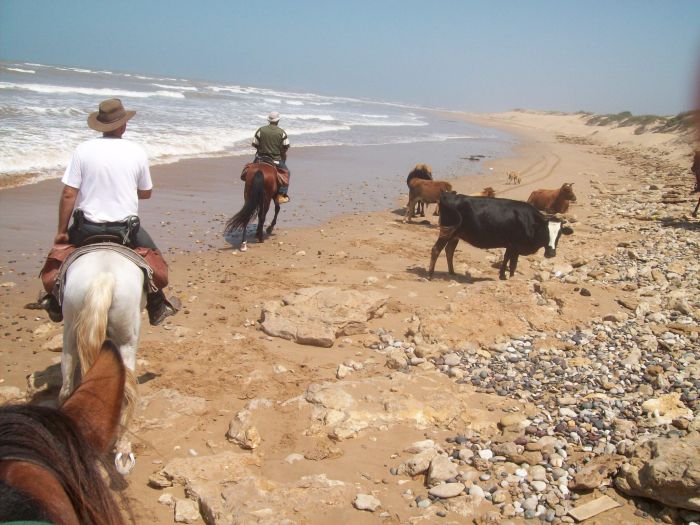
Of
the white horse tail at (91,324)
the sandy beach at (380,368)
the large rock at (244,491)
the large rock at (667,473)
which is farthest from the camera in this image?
the white horse tail at (91,324)

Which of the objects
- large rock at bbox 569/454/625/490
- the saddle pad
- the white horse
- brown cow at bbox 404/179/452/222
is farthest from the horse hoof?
brown cow at bbox 404/179/452/222

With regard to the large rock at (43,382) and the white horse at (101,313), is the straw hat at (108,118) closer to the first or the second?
the white horse at (101,313)

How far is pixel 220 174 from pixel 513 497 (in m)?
14.1

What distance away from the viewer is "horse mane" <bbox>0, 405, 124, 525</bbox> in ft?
4.11

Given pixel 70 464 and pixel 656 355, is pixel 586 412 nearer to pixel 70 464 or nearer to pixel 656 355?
pixel 656 355

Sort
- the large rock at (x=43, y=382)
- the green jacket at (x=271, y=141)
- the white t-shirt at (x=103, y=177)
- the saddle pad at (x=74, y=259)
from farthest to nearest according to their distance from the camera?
the green jacket at (x=271, y=141)
the large rock at (x=43, y=382)
the white t-shirt at (x=103, y=177)
the saddle pad at (x=74, y=259)

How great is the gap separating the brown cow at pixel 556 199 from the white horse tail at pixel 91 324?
1182 cm

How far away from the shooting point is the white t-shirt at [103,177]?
4590 millimetres

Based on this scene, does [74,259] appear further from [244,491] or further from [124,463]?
[244,491]

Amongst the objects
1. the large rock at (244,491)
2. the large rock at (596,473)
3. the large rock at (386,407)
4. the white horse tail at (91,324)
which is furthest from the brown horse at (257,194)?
the large rock at (596,473)

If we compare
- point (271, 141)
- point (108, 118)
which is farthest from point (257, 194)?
point (108, 118)

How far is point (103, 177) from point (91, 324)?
1302mm

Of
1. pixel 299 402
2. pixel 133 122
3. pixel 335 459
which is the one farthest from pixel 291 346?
pixel 133 122

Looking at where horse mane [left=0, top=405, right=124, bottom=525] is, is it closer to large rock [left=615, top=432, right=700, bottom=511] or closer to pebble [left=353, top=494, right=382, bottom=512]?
pebble [left=353, top=494, right=382, bottom=512]
